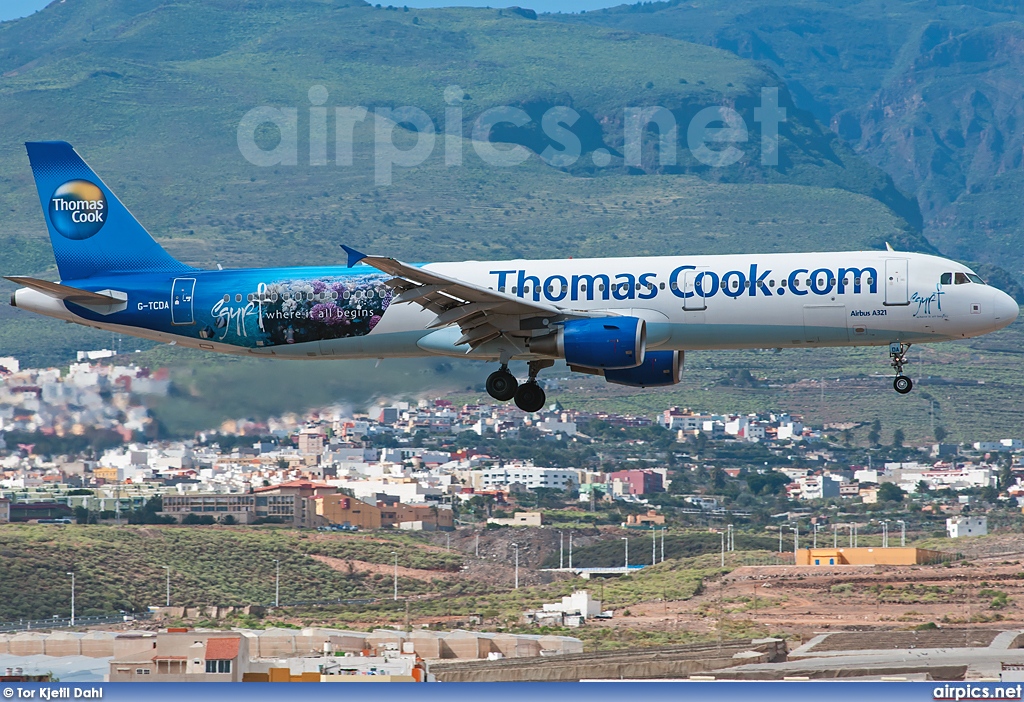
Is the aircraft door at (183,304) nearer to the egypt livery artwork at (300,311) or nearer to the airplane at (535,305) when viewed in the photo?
the airplane at (535,305)

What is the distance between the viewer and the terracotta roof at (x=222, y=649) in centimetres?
4938

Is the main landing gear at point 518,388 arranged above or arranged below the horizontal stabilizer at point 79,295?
below

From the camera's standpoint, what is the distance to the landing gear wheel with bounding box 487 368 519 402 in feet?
150

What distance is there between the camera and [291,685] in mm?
35562

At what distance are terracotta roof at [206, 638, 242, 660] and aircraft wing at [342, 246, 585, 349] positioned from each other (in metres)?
12.4

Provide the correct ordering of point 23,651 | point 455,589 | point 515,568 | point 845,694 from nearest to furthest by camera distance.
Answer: point 845,694 → point 23,651 → point 455,589 → point 515,568

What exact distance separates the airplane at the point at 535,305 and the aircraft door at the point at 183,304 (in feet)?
0.13

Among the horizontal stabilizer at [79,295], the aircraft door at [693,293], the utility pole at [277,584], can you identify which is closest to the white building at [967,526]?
the utility pole at [277,584]

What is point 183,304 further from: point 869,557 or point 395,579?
point 869,557

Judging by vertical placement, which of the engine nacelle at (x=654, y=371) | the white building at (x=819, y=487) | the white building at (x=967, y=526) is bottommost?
the white building at (x=967, y=526)

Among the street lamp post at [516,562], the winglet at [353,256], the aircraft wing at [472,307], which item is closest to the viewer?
the winglet at [353,256]

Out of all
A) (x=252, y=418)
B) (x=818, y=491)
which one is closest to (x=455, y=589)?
(x=252, y=418)

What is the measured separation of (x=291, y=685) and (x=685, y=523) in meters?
93.1

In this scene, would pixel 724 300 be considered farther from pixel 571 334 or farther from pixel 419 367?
pixel 419 367
